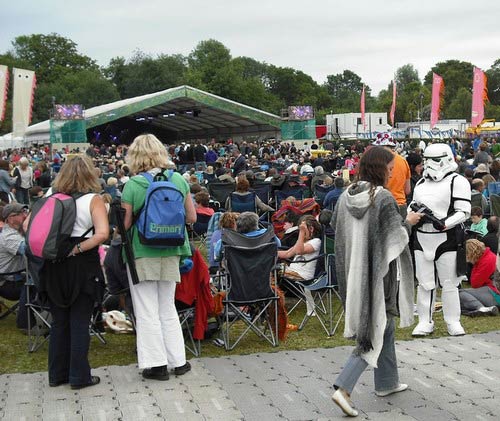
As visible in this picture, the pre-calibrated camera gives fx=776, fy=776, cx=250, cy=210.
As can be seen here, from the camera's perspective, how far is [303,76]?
11906 centimetres

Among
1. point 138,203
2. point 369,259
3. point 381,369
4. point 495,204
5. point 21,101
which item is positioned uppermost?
point 21,101

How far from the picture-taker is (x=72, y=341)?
512 cm

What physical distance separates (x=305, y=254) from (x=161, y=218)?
259cm

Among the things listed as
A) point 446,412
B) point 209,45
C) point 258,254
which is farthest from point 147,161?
point 209,45

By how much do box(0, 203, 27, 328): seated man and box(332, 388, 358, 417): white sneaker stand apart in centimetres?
345

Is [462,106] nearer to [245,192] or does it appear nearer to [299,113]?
[299,113]

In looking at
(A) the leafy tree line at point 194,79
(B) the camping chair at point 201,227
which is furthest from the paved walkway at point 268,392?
(A) the leafy tree line at point 194,79

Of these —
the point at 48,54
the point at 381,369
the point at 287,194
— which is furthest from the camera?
the point at 48,54

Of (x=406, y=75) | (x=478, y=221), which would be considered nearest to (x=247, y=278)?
(x=478, y=221)

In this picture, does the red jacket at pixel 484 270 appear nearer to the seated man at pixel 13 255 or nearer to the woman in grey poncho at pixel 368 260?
the woman in grey poncho at pixel 368 260

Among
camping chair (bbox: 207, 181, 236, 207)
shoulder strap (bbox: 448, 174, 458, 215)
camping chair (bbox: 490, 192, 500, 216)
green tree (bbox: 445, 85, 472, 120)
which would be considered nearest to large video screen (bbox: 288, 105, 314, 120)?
camping chair (bbox: 207, 181, 236, 207)

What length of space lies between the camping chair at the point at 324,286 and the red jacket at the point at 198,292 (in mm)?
1231

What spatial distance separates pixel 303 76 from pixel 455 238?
115 m

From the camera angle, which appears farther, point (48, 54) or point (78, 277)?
point (48, 54)
